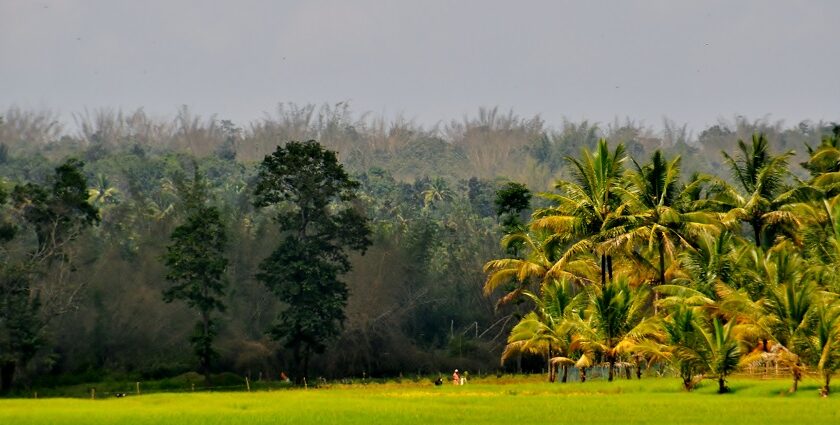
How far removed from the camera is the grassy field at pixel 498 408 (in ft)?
122

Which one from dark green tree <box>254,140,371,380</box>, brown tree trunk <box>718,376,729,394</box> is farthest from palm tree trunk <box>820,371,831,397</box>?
dark green tree <box>254,140,371,380</box>

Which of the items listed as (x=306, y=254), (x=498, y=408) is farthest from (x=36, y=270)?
(x=498, y=408)

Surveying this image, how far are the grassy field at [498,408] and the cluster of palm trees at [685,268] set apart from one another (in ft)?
7.71

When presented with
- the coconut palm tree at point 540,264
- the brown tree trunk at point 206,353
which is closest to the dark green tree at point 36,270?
the brown tree trunk at point 206,353

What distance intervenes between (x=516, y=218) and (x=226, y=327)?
30283 mm

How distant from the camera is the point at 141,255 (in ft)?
328

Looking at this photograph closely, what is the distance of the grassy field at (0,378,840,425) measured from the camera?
37156mm

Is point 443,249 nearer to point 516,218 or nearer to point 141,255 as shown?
point 141,255

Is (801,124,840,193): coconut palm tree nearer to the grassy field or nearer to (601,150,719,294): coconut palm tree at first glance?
(601,150,719,294): coconut palm tree

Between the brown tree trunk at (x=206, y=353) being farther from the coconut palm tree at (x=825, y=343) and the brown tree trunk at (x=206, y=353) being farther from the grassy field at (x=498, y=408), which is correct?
the coconut palm tree at (x=825, y=343)

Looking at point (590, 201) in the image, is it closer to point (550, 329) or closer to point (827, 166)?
point (550, 329)

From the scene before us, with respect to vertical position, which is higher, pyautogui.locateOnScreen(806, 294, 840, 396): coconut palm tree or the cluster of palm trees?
the cluster of palm trees

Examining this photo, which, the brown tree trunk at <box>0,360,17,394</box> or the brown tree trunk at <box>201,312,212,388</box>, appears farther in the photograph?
the brown tree trunk at <box>201,312,212,388</box>

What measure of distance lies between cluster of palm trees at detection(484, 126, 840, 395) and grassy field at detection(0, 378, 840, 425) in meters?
2.35
